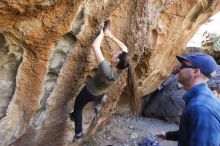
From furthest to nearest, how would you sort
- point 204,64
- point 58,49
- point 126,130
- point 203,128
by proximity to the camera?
point 126,130 < point 58,49 < point 204,64 < point 203,128

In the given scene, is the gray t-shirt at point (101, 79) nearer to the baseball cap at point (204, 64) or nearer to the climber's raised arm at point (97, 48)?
the climber's raised arm at point (97, 48)

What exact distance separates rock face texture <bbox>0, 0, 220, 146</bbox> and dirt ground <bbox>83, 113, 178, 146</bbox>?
1.86ft

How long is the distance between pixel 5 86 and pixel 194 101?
2.34 metres

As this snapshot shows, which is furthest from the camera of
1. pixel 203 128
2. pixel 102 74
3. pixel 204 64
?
pixel 102 74

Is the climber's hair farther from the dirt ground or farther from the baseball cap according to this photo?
the dirt ground

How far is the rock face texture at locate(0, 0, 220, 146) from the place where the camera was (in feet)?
13.2

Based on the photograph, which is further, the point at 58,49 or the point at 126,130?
the point at 126,130

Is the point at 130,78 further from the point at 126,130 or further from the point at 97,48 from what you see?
the point at 126,130

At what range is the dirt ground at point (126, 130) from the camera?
7434 mm

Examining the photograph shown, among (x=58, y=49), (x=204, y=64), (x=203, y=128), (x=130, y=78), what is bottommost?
(x=203, y=128)

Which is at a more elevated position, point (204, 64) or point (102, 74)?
point (204, 64)

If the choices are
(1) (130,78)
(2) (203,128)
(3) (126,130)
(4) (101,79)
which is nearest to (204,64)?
(2) (203,128)

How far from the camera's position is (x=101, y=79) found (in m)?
5.08

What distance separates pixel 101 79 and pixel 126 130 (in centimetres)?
318
